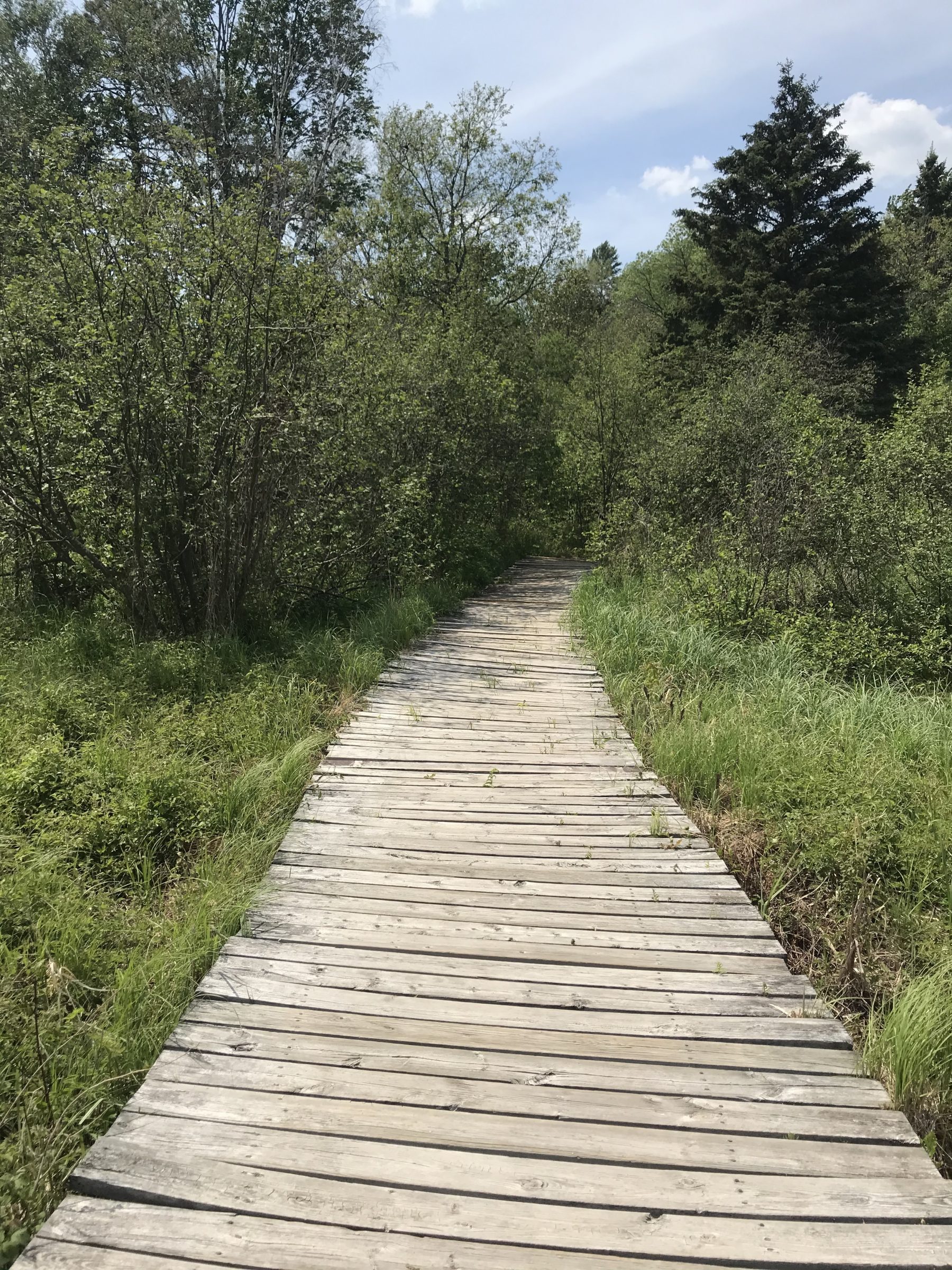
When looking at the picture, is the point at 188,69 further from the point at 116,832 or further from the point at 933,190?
the point at 933,190

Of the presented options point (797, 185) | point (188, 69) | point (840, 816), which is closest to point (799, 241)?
point (797, 185)

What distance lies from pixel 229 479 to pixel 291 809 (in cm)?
330

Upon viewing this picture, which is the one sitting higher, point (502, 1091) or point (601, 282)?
point (601, 282)

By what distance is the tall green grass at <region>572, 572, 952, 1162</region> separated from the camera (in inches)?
102

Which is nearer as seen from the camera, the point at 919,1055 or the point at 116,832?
the point at 919,1055

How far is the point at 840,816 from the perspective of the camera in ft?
12.1

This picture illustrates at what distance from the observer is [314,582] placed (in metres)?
Answer: 8.11

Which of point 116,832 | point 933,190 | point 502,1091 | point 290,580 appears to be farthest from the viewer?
point 933,190

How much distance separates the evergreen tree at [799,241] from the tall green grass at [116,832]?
63.2ft

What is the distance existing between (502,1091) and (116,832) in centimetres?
231

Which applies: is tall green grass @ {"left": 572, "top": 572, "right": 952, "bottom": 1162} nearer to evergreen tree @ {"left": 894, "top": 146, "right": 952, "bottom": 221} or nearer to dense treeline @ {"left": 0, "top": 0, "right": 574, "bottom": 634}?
dense treeline @ {"left": 0, "top": 0, "right": 574, "bottom": 634}

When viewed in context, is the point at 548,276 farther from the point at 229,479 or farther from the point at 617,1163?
the point at 617,1163

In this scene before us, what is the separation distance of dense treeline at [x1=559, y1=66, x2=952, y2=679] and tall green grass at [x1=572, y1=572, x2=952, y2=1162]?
142cm

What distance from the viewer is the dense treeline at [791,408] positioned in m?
7.26
